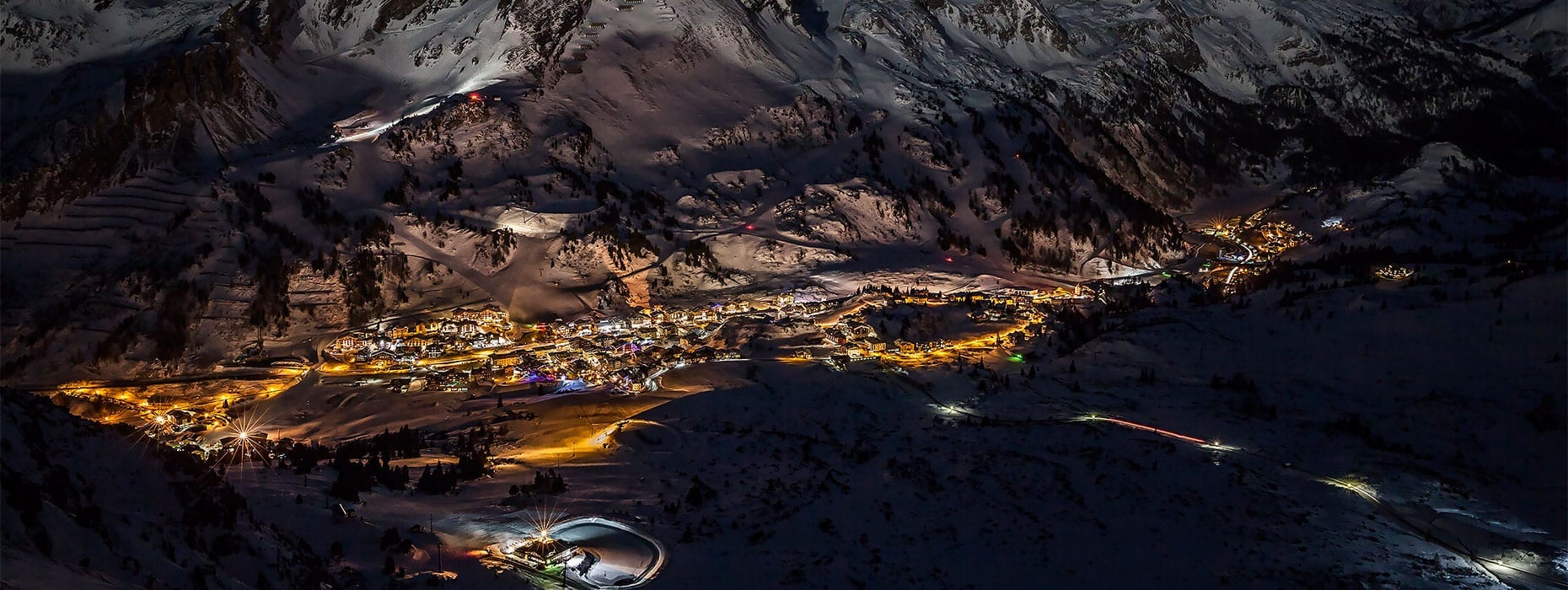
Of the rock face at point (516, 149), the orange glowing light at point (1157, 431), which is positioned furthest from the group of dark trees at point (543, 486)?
the rock face at point (516, 149)

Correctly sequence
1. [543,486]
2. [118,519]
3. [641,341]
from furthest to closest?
[641,341] → [543,486] → [118,519]

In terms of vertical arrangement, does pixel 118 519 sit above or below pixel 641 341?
below

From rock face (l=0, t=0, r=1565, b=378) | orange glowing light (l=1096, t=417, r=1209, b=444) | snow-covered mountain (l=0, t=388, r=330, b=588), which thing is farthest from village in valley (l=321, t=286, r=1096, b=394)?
snow-covered mountain (l=0, t=388, r=330, b=588)

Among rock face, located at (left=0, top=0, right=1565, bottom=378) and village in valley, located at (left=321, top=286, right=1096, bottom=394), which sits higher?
rock face, located at (left=0, top=0, right=1565, bottom=378)

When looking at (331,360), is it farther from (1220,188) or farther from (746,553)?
(1220,188)

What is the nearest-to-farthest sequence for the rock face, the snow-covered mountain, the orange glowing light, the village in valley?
the snow-covered mountain, the orange glowing light, the village in valley, the rock face

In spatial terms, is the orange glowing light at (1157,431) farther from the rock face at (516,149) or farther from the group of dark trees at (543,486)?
the rock face at (516,149)

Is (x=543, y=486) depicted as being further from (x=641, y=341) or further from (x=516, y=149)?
(x=516, y=149)

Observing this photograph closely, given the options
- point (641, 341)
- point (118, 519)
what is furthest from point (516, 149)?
point (118, 519)

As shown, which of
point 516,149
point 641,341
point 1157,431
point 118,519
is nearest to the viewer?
point 118,519

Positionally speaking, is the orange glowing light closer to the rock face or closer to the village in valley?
the village in valley
